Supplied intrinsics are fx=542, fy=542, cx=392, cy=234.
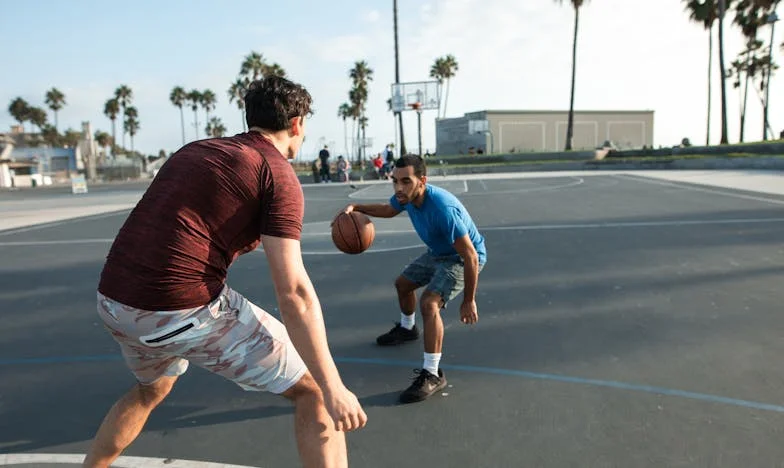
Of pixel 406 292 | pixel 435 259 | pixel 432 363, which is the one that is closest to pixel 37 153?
pixel 406 292

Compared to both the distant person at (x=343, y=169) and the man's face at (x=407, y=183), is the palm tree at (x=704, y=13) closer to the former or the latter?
the distant person at (x=343, y=169)

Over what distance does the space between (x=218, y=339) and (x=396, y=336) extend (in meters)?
2.81

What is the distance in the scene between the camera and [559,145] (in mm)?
70500

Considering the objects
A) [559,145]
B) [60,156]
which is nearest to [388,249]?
[559,145]

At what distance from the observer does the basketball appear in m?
4.67

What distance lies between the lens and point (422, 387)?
3.70 metres

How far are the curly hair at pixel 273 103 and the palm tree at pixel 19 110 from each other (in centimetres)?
10611

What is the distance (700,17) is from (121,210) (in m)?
47.3

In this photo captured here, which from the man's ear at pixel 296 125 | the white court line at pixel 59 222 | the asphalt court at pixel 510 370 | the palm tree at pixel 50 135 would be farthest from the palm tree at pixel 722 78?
the palm tree at pixel 50 135

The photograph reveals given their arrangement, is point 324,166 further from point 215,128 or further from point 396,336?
point 215,128

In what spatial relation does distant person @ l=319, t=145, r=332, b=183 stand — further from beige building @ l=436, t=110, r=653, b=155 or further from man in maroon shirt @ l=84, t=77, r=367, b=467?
Answer: beige building @ l=436, t=110, r=653, b=155

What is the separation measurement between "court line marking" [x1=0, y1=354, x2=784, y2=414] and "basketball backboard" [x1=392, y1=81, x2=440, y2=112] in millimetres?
33561

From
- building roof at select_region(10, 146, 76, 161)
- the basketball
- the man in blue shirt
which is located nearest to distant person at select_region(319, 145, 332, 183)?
the basketball

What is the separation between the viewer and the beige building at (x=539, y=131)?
67.0 m
